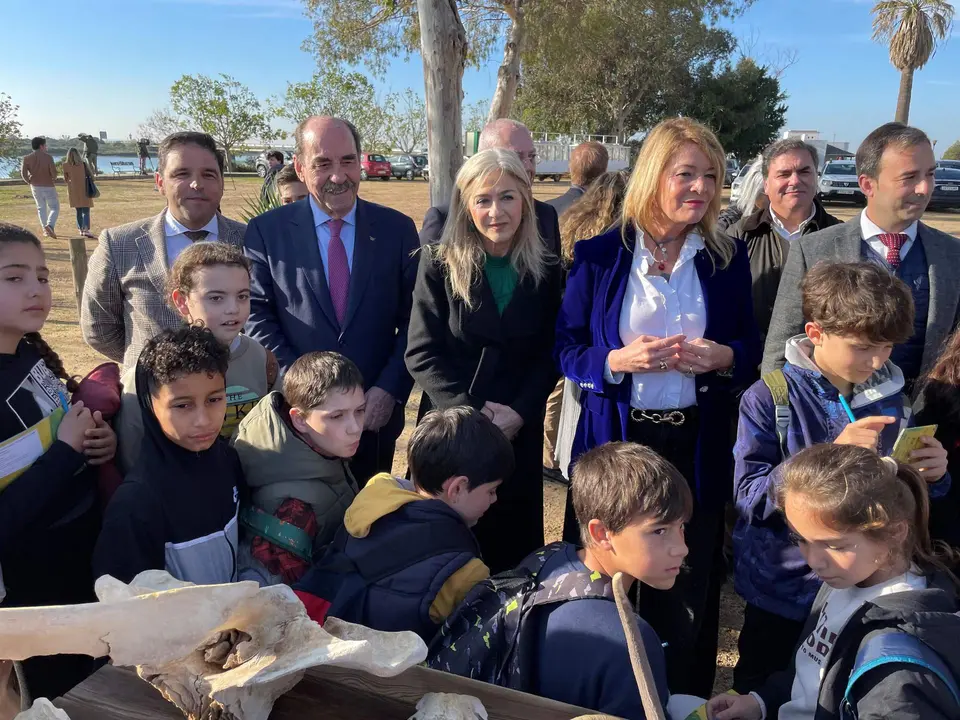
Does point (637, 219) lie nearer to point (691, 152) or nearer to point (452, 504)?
point (691, 152)

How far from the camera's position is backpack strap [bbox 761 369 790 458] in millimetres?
2275

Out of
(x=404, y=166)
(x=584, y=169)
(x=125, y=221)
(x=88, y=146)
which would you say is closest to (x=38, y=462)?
(x=584, y=169)

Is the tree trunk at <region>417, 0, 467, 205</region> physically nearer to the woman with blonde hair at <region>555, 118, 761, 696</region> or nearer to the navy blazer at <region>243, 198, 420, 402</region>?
the navy blazer at <region>243, 198, 420, 402</region>

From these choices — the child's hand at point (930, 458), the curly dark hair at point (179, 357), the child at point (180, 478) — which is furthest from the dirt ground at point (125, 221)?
the curly dark hair at point (179, 357)

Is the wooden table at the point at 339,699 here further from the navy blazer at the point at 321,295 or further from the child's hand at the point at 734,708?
the navy blazer at the point at 321,295

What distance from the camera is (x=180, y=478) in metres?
2.10

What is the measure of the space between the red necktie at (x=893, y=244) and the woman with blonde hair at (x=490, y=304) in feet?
4.07

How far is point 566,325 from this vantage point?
A: 282 centimetres

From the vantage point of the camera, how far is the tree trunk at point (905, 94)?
2670cm

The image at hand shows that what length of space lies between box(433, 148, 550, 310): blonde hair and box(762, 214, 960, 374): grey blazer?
0.93m

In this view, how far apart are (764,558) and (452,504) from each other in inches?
41.2

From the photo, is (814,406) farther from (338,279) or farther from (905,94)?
Result: (905,94)

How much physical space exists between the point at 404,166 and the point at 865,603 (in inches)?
1558

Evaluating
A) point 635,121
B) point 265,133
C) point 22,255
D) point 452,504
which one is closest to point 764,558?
point 452,504
